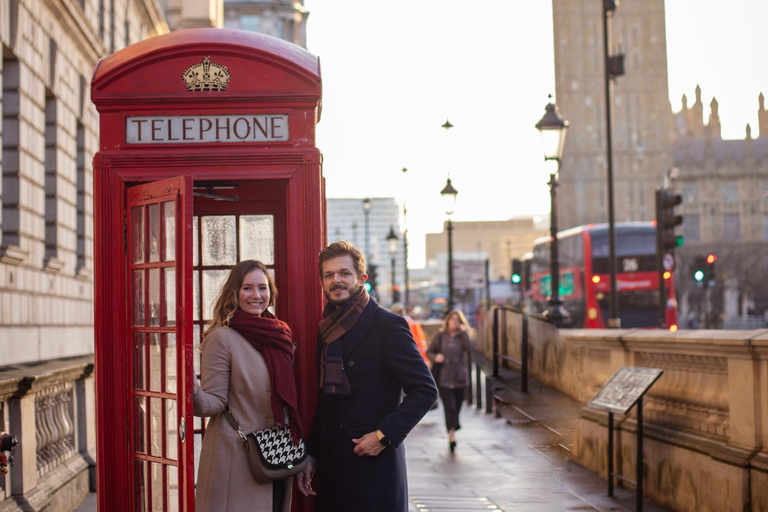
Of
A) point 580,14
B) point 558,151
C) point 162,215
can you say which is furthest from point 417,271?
point 162,215

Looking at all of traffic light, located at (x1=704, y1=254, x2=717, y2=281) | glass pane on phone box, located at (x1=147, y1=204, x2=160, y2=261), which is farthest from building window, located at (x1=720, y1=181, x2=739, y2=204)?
glass pane on phone box, located at (x1=147, y1=204, x2=160, y2=261)

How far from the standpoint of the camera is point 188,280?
4746 mm

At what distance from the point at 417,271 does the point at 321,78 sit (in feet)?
503

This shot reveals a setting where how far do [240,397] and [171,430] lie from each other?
28.0 inches

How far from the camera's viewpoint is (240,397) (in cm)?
466

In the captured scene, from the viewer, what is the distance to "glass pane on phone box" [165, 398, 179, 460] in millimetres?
5117

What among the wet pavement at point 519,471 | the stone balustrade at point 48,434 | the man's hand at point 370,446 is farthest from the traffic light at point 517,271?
the man's hand at point 370,446

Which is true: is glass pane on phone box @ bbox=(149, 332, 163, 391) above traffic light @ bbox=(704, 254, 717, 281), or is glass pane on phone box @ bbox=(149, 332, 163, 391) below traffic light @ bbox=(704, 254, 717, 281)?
below

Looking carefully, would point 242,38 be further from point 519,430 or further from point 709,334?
point 709,334

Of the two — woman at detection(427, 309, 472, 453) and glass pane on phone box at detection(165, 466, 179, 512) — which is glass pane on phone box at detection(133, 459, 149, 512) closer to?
glass pane on phone box at detection(165, 466, 179, 512)

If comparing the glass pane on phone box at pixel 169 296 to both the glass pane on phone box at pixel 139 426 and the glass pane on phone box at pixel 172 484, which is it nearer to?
the glass pane on phone box at pixel 139 426

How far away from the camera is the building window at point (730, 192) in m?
111

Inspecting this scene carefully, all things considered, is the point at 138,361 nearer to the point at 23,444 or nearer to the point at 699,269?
the point at 23,444

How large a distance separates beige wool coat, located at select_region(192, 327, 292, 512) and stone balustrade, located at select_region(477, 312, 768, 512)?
2.50m
